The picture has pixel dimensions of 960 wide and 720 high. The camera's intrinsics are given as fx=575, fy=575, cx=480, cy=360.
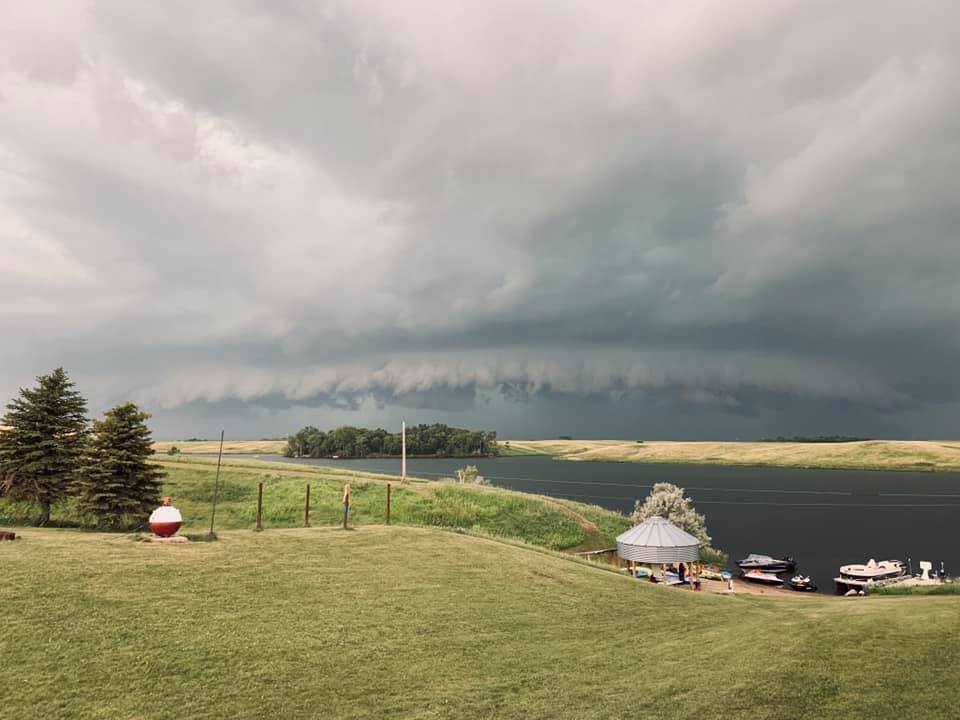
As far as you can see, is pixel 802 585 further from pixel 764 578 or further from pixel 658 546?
pixel 658 546

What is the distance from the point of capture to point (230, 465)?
6638cm

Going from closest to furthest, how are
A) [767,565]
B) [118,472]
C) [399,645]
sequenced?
[399,645], [118,472], [767,565]

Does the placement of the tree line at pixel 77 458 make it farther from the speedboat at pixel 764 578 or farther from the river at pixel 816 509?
the river at pixel 816 509

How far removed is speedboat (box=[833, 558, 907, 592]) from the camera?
53.6m

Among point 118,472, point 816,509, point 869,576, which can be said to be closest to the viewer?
A: point 118,472

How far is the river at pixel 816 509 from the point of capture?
75.9m

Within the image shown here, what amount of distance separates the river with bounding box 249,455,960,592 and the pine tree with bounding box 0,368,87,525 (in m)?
66.0

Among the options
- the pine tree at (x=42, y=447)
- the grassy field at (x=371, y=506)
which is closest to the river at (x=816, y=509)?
the grassy field at (x=371, y=506)

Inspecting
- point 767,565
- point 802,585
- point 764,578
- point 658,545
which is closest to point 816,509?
point 767,565

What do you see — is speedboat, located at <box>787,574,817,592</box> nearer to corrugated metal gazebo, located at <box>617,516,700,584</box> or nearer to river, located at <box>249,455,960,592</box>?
river, located at <box>249,455,960,592</box>

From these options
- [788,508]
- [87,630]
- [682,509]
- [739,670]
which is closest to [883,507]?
[788,508]

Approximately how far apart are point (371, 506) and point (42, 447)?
25.4 metres

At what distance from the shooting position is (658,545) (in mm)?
41531

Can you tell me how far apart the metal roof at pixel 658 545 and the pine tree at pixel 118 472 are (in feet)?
108
